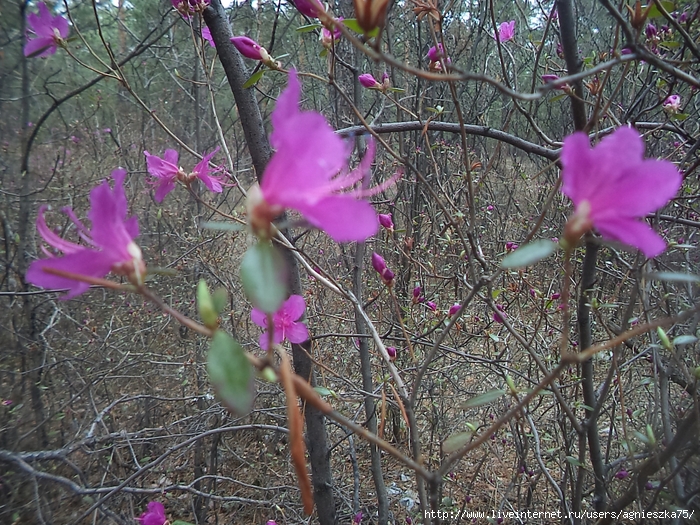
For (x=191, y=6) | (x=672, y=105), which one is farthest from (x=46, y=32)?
(x=672, y=105)

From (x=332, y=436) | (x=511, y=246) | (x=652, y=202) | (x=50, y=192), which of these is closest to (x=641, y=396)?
(x=511, y=246)

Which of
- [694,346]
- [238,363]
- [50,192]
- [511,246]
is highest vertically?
[50,192]

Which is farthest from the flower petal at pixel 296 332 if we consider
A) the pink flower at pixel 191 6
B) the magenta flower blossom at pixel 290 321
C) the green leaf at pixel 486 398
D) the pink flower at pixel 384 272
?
the pink flower at pixel 191 6

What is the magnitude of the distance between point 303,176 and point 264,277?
9 centimetres

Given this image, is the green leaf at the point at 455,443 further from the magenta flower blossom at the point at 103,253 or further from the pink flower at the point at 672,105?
the pink flower at the point at 672,105

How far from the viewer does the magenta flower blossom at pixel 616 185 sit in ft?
1.25

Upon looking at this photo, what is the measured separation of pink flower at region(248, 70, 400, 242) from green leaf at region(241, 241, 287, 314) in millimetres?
24

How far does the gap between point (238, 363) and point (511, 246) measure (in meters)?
1.70

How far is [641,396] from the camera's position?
250 centimetres

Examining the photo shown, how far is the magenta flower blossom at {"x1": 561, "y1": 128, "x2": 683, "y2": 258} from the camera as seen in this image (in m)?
0.38

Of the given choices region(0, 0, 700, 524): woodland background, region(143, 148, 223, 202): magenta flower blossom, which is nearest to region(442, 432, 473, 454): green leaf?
region(0, 0, 700, 524): woodland background

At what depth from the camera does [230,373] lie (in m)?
0.32

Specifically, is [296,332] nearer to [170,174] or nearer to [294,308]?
[294,308]

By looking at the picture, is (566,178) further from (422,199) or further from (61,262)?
→ (422,199)
